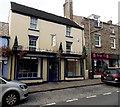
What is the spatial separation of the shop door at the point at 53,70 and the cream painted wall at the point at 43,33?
1515 mm

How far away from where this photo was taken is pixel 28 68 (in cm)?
1534

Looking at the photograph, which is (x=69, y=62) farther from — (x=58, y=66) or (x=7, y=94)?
(x=7, y=94)

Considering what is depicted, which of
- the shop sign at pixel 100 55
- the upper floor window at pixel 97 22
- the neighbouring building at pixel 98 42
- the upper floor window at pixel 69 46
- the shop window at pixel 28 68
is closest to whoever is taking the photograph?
the shop window at pixel 28 68

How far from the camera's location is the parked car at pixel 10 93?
25.5 ft

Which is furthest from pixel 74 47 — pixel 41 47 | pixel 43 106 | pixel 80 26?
pixel 43 106

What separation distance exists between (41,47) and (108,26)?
40.7ft

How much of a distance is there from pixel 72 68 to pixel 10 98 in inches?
440

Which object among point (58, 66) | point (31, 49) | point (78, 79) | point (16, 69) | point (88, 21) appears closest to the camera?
point (16, 69)

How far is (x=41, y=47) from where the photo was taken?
1619 centimetres

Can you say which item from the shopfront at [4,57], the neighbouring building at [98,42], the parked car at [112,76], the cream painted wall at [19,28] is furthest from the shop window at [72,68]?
the shopfront at [4,57]

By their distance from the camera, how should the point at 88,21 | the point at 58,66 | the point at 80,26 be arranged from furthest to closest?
the point at 88,21
the point at 80,26
the point at 58,66

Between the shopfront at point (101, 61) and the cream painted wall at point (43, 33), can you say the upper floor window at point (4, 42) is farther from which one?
the shopfront at point (101, 61)

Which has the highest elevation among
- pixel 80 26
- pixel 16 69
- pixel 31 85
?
pixel 80 26

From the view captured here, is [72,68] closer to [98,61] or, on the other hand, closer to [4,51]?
[98,61]
